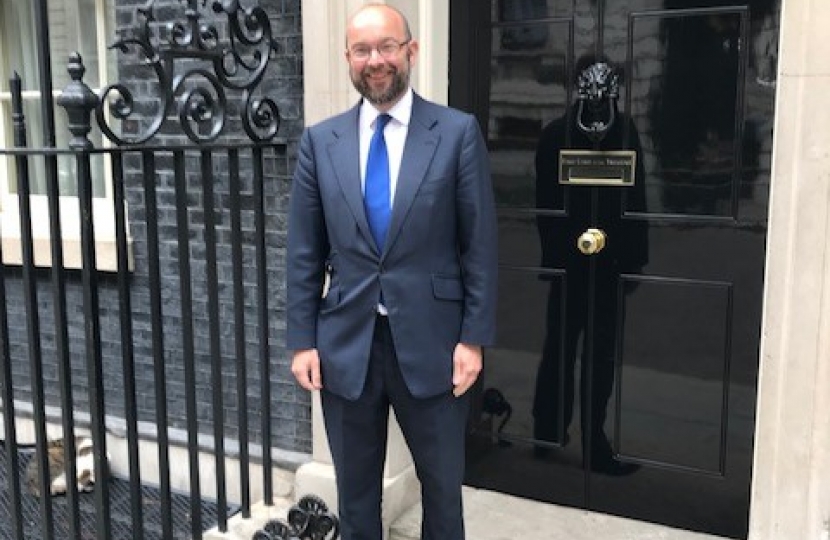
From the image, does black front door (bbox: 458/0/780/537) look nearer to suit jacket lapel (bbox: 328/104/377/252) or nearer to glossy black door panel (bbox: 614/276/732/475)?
glossy black door panel (bbox: 614/276/732/475)

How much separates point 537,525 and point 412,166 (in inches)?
67.6

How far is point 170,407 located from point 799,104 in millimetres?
3040

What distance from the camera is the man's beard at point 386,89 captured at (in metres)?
2.42

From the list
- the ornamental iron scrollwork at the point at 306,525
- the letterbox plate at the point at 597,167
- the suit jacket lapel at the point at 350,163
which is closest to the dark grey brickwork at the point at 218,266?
the ornamental iron scrollwork at the point at 306,525

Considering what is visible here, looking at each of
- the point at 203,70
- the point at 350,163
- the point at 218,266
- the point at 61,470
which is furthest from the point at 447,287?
the point at 61,470

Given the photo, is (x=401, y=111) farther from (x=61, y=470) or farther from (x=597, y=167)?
(x=61, y=470)

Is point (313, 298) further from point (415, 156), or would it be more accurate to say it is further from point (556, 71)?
point (556, 71)

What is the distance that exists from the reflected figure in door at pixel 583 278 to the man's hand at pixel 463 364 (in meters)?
0.97

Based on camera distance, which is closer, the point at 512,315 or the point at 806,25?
the point at 806,25

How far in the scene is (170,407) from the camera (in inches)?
163

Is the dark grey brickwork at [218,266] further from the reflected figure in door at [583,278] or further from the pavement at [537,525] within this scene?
the reflected figure in door at [583,278]

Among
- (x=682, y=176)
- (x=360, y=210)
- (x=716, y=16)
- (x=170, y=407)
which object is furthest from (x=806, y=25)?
(x=170, y=407)

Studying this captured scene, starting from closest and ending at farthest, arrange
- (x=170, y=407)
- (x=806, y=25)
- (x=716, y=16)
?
(x=806, y=25) < (x=716, y=16) < (x=170, y=407)

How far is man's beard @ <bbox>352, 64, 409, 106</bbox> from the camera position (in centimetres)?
242
